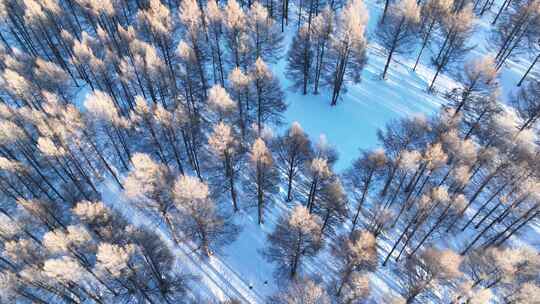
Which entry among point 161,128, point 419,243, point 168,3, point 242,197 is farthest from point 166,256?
point 168,3

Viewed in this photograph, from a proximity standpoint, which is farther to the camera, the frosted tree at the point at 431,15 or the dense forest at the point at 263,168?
the frosted tree at the point at 431,15

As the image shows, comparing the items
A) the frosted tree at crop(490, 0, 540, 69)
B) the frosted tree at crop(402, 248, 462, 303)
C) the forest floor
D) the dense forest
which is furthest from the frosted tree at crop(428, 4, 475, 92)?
the frosted tree at crop(402, 248, 462, 303)

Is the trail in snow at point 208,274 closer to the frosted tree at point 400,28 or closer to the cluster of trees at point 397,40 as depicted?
the cluster of trees at point 397,40

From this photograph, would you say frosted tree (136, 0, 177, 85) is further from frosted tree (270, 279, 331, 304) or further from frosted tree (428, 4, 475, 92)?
frosted tree (428, 4, 475, 92)

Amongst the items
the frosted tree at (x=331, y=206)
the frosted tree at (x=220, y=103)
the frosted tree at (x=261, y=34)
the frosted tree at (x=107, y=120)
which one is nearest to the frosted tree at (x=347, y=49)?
the frosted tree at (x=261, y=34)

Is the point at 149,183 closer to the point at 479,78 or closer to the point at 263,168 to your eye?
the point at 263,168

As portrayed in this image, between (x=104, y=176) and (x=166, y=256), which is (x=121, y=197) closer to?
(x=104, y=176)

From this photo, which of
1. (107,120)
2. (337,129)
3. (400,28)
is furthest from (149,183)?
(400,28)
